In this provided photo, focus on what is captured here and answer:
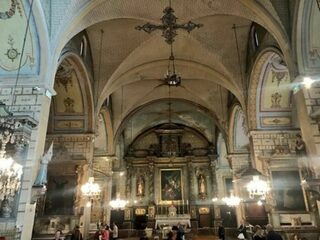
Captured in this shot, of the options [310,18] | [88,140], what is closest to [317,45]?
[310,18]

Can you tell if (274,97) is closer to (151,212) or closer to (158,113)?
(158,113)

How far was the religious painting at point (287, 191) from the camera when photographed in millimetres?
10047

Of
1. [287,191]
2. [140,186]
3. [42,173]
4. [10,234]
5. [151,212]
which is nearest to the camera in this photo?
[10,234]

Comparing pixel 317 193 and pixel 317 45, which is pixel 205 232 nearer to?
pixel 317 193

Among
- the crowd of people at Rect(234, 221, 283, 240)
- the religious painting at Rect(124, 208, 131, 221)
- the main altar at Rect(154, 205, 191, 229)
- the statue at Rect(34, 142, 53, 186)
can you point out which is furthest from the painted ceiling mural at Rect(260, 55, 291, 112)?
the religious painting at Rect(124, 208, 131, 221)

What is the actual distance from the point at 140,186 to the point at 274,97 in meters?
12.2

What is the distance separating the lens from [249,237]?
10945 mm

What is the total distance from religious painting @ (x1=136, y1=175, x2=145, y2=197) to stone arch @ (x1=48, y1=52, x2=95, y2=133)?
32.8 feet

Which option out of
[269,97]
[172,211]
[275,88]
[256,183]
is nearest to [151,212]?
[172,211]

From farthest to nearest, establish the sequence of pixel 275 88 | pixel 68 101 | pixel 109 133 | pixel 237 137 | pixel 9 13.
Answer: pixel 109 133 → pixel 237 137 → pixel 68 101 → pixel 275 88 → pixel 9 13

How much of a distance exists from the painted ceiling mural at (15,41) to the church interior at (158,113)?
0.08ft

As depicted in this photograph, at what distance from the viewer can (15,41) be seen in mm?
7105

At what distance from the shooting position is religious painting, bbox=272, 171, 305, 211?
10.0 meters

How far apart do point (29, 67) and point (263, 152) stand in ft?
27.8
